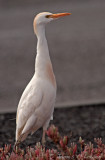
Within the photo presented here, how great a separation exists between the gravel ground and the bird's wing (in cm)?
150

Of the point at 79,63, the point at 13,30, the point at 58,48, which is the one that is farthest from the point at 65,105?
the point at 13,30

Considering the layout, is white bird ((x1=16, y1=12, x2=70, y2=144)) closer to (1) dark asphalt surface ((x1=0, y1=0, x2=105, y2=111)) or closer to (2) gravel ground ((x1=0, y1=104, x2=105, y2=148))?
(2) gravel ground ((x1=0, y1=104, x2=105, y2=148))

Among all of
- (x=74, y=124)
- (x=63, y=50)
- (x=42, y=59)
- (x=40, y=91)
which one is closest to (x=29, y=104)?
(x=40, y=91)

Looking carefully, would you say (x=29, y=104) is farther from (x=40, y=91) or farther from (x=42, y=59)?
(x=42, y=59)

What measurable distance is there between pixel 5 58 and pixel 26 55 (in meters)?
0.66

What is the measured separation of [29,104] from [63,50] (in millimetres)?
8200

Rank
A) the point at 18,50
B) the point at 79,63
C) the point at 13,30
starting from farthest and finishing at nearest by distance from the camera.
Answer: the point at 13,30 → the point at 18,50 → the point at 79,63

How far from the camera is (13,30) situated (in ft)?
51.3

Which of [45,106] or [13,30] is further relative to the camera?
[13,30]

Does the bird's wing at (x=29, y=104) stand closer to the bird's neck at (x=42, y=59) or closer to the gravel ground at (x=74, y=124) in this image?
the bird's neck at (x=42, y=59)

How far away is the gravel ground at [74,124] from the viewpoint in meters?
6.77

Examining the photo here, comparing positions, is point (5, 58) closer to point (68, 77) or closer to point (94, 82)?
point (68, 77)

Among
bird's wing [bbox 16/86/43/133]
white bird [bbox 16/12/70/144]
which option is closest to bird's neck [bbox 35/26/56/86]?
white bird [bbox 16/12/70/144]

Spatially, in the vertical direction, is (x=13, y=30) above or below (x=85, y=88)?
above
